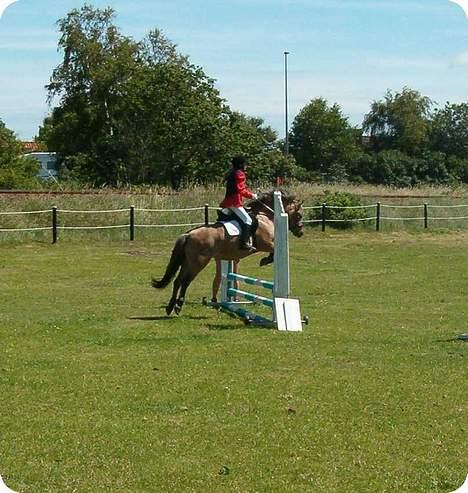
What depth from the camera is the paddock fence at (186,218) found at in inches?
1198

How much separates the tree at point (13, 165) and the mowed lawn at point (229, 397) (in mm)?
44677

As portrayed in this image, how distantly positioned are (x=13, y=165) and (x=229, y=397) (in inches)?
2442

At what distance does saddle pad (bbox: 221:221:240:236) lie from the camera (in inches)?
575

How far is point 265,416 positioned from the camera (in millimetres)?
7852

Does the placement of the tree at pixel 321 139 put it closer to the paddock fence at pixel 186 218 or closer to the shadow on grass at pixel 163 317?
the paddock fence at pixel 186 218

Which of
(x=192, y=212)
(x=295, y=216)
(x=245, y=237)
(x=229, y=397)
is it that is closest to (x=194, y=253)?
(x=245, y=237)

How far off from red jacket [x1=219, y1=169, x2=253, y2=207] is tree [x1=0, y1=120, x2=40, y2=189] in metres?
45.5

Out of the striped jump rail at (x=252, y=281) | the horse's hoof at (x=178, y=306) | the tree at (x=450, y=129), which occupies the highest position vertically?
the tree at (x=450, y=129)

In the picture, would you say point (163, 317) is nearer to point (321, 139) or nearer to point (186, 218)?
point (186, 218)

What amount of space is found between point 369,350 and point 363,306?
510 centimetres

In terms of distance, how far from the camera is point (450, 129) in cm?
9131

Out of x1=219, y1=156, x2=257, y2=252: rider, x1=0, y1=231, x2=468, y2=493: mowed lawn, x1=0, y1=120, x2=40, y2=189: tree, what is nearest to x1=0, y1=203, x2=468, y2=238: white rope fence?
x1=0, y1=231, x2=468, y2=493: mowed lawn

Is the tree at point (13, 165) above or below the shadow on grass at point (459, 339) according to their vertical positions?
above

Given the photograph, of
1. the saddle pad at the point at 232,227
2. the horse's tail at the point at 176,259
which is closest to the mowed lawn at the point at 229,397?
the horse's tail at the point at 176,259
